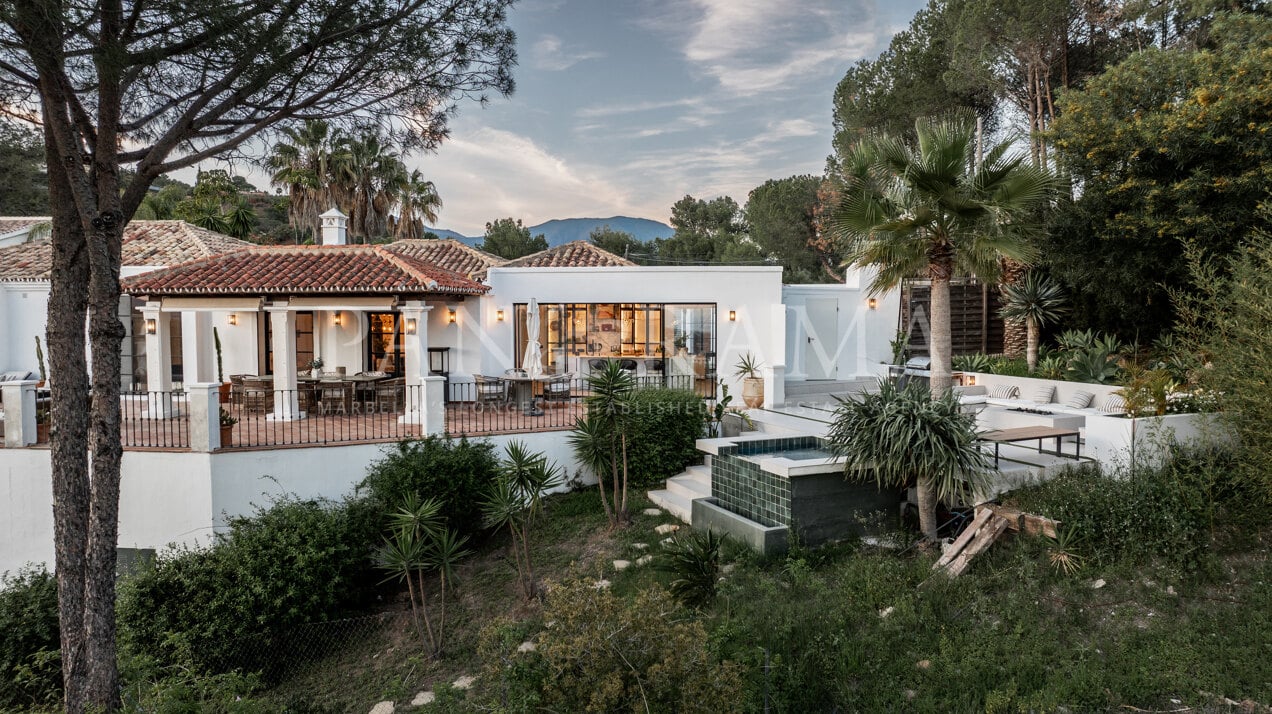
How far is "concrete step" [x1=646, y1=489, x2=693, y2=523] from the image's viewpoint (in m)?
9.86

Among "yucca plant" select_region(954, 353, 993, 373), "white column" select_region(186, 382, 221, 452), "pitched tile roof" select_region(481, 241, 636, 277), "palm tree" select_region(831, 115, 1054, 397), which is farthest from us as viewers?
"pitched tile roof" select_region(481, 241, 636, 277)

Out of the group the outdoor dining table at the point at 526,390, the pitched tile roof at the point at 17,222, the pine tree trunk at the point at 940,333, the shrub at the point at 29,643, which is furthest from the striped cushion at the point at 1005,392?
the pitched tile roof at the point at 17,222

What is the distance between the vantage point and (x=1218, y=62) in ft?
39.0

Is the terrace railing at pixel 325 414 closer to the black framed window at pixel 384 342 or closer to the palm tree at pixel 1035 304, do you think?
the black framed window at pixel 384 342

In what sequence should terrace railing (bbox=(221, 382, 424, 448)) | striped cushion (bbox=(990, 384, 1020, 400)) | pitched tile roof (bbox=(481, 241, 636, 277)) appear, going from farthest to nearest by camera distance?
1. pitched tile roof (bbox=(481, 241, 636, 277))
2. striped cushion (bbox=(990, 384, 1020, 400))
3. terrace railing (bbox=(221, 382, 424, 448))

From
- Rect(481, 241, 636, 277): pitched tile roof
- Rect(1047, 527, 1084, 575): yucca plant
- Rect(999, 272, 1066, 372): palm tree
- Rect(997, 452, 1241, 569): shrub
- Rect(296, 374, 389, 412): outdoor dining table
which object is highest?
Rect(481, 241, 636, 277): pitched tile roof

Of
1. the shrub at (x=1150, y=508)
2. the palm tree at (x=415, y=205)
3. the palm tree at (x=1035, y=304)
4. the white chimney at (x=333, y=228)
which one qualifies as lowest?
the shrub at (x=1150, y=508)

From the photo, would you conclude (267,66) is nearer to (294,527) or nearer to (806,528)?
(294,527)

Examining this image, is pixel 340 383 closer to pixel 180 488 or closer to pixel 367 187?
pixel 180 488

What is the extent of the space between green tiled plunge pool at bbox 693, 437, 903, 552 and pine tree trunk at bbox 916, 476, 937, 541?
643 mm

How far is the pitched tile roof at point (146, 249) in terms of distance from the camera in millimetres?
16734

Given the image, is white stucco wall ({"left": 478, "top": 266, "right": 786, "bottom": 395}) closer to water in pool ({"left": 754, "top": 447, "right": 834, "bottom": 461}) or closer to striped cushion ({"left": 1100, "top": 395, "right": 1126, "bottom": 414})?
water in pool ({"left": 754, "top": 447, "right": 834, "bottom": 461})

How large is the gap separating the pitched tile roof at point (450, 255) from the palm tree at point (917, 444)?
11.5 meters

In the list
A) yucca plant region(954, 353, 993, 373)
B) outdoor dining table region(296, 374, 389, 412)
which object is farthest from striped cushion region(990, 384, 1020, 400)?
outdoor dining table region(296, 374, 389, 412)
